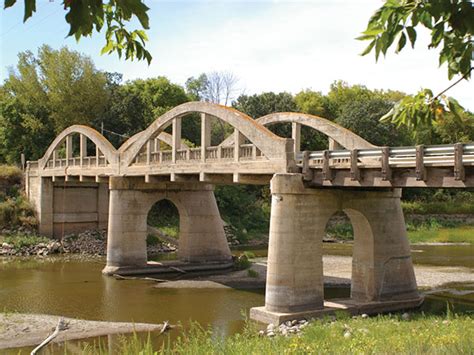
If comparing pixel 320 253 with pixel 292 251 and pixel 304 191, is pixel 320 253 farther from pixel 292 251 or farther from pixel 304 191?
pixel 304 191

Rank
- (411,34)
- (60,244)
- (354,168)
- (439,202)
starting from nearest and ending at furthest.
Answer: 1. (411,34)
2. (354,168)
3. (60,244)
4. (439,202)

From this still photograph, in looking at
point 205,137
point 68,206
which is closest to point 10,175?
point 68,206

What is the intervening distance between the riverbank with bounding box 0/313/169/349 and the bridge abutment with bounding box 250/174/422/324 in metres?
4.49

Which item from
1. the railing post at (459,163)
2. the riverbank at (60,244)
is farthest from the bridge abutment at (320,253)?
the riverbank at (60,244)

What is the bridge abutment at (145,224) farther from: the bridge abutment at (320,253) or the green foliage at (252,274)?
the bridge abutment at (320,253)

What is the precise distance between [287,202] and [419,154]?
506cm

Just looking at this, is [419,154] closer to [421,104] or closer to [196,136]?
[421,104]

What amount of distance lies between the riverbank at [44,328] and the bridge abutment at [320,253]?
14.7ft

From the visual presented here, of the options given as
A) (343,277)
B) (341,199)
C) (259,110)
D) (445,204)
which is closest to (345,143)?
(341,199)

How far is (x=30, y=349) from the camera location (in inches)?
670

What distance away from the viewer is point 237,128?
23.0m

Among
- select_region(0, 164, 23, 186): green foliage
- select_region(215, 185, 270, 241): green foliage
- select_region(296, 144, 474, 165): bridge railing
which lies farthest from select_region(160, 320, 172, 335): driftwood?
→ select_region(0, 164, 23, 186): green foliage

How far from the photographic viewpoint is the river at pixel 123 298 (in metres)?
21.3

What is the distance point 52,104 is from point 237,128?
36537 millimetres
